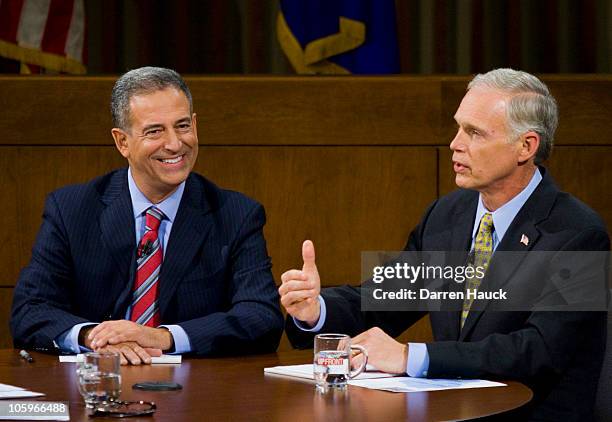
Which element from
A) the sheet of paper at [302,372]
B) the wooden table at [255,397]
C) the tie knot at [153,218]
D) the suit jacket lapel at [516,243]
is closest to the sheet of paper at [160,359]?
the wooden table at [255,397]

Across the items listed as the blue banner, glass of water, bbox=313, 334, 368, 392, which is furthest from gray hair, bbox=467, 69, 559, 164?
the blue banner

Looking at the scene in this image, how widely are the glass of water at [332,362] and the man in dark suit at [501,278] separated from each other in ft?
0.60

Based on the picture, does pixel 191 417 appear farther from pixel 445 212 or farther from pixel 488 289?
pixel 445 212

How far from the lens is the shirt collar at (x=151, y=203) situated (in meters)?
3.44

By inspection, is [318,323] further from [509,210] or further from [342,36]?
[342,36]

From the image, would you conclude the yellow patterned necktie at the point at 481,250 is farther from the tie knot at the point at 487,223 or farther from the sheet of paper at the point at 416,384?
the sheet of paper at the point at 416,384

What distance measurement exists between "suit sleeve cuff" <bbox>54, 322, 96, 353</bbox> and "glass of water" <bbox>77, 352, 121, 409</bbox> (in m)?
0.79

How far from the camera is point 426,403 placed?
2354 mm

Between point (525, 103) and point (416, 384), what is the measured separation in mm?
979

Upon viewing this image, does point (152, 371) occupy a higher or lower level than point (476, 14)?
lower

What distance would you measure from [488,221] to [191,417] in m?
1.30

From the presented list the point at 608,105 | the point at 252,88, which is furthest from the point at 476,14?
the point at 252,88

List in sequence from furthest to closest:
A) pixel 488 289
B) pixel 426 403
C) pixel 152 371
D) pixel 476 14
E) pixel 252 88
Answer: pixel 476 14, pixel 252 88, pixel 488 289, pixel 152 371, pixel 426 403

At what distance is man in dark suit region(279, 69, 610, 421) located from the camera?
274cm
